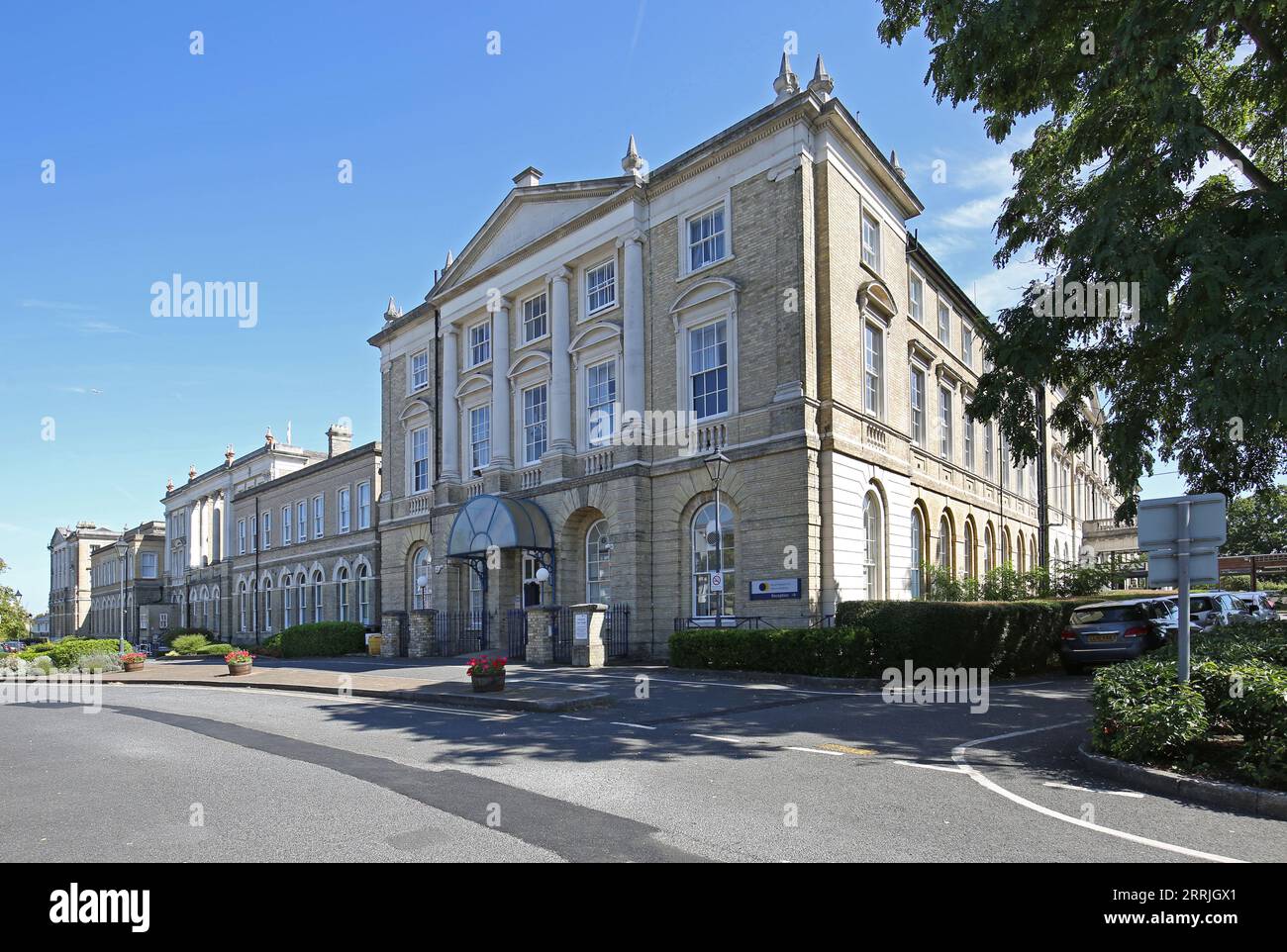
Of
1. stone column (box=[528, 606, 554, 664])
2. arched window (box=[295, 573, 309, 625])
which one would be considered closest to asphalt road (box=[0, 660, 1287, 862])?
stone column (box=[528, 606, 554, 664])

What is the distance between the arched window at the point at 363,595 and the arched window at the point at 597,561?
1791cm

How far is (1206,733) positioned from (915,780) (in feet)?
9.93

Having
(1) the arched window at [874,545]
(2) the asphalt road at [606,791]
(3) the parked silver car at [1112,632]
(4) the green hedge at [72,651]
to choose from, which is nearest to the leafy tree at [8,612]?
(4) the green hedge at [72,651]

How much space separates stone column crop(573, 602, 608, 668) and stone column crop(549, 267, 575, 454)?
6.06 m

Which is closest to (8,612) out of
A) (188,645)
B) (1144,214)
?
(188,645)

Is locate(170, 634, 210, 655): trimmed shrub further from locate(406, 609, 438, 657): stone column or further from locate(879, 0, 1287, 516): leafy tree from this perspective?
locate(879, 0, 1287, 516): leafy tree

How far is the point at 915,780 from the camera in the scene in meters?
8.29

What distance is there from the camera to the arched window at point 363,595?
1614 inches

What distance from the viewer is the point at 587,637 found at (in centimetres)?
2216

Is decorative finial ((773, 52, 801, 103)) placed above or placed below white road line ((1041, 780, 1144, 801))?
above

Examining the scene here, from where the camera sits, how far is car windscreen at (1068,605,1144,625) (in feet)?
60.0

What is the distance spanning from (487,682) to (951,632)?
8883 mm

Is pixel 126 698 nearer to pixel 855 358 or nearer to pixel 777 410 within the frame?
pixel 777 410
